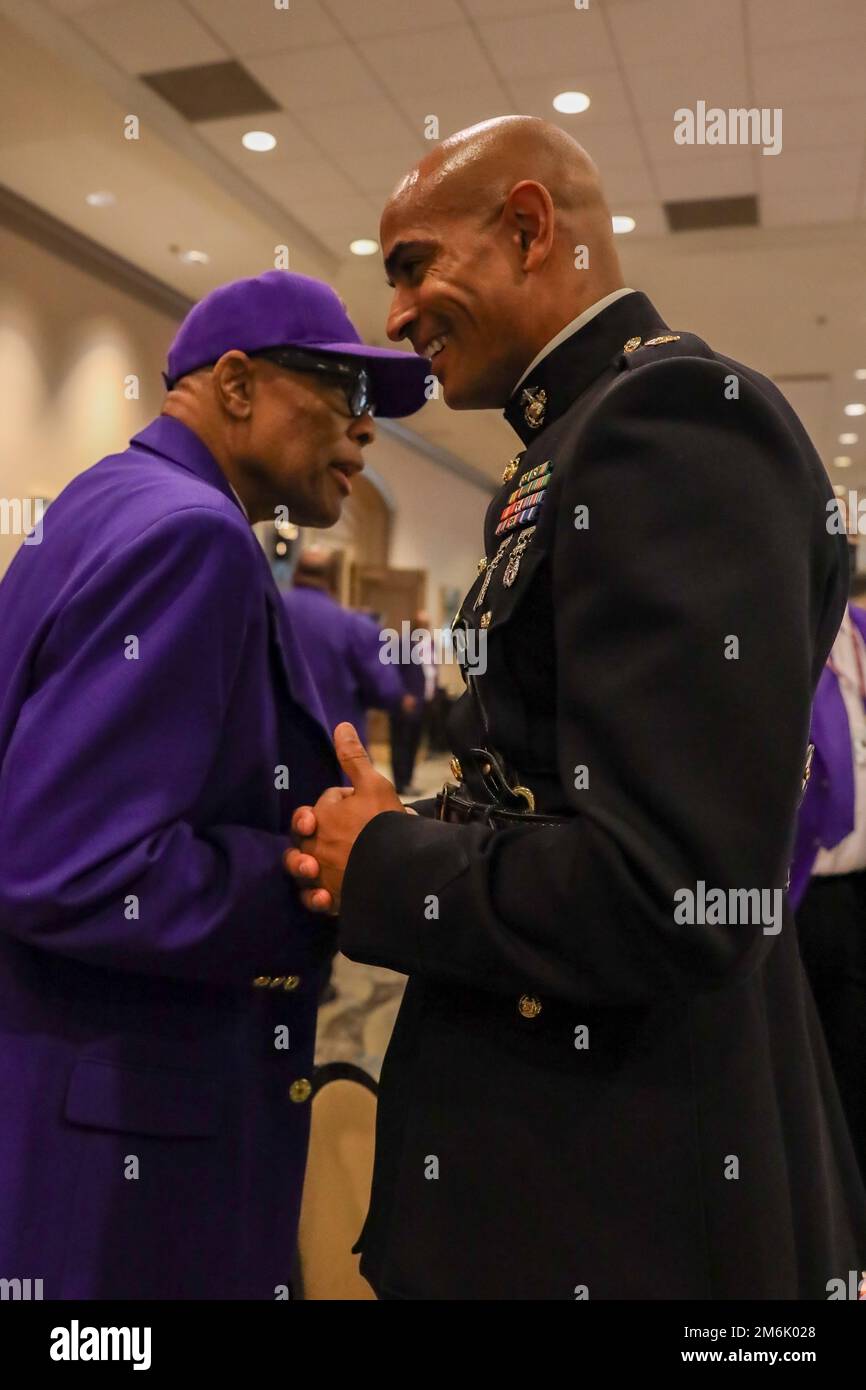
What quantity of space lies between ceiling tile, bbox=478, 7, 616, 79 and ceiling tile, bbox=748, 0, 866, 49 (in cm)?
61

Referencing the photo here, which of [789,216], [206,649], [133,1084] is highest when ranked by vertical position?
[789,216]

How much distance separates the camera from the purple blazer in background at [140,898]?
1096mm

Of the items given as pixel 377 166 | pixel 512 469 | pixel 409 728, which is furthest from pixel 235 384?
pixel 409 728

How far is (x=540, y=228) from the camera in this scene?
1099 mm

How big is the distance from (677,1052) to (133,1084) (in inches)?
22.9

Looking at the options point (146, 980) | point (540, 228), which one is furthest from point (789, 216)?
point (146, 980)

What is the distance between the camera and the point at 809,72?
4746mm

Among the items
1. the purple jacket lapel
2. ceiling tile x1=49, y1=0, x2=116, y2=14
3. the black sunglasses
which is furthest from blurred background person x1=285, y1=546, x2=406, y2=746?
the purple jacket lapel

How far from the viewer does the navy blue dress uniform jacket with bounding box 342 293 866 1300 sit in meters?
0.82

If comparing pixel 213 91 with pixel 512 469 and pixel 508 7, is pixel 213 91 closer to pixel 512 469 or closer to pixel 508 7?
pixel 508 7
